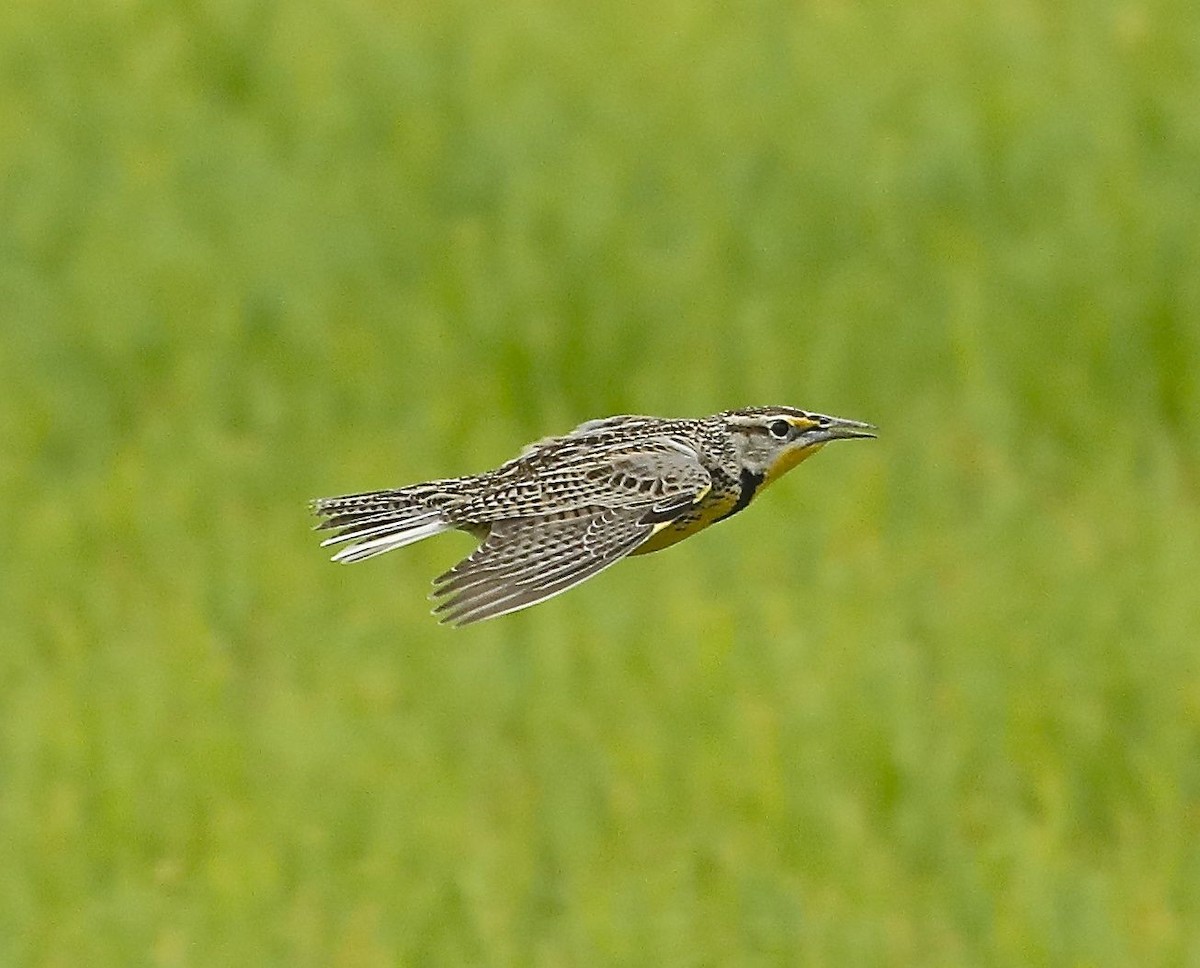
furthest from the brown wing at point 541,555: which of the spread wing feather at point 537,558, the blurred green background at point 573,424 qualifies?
the blurred green background at point 573,424

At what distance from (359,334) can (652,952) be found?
3708 millimetres

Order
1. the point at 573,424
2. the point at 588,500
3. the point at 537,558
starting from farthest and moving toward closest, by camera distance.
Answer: the point at 573,424, the point at 588,500, the point at 537,558

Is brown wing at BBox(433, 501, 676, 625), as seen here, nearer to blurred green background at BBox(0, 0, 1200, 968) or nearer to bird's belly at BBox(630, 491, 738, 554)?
bird's belly at BBox(630, 491, 738, 554)

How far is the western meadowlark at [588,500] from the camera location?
4.07 m

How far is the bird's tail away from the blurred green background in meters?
1.80

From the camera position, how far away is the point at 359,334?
921cm

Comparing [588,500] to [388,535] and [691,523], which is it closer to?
[691,523]

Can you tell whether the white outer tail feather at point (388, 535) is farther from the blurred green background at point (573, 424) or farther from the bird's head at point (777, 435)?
the blurred green background at point (573, 424)

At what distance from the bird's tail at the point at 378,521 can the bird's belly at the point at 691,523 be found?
29 cm

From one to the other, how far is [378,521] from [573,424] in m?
4.05

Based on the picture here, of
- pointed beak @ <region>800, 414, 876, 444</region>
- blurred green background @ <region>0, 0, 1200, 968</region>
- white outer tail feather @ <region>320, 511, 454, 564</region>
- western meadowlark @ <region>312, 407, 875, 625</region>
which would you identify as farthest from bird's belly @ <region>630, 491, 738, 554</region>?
blurred green background @ <region>0, 0, 1200, 968</region>

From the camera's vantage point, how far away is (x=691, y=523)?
418 centimetres

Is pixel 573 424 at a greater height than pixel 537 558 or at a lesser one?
greater

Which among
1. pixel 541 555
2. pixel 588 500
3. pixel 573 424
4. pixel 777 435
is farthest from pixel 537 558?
pixel 573 424
